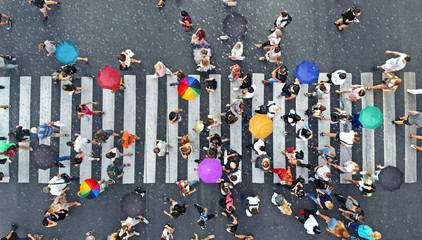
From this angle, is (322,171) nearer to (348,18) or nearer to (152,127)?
(348,18)

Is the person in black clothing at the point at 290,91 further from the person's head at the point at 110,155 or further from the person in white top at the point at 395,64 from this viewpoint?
the person's head at the point at 110,155

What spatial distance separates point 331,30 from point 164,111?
6.54 metres

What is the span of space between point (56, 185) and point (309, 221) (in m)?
8.00

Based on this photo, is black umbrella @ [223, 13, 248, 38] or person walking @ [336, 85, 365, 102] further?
black umbrella @ [223, 13, 248, 38]

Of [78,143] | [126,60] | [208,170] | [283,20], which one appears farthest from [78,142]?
[283,20]

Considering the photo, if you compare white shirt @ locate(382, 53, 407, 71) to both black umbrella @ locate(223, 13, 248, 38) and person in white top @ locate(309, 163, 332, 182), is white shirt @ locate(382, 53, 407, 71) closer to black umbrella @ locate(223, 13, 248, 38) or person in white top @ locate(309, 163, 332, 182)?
person in white top @ locate(309, 163, 332, 182)

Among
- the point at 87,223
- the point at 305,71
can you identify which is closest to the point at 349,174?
the point at 305,71

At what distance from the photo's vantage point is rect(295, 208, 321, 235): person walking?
26.3 feet

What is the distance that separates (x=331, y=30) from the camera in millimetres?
9164

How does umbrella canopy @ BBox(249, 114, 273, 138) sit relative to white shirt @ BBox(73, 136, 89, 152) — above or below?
above

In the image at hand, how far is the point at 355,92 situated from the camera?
326 inches

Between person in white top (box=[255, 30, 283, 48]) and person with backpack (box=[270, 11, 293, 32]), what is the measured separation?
41 cm

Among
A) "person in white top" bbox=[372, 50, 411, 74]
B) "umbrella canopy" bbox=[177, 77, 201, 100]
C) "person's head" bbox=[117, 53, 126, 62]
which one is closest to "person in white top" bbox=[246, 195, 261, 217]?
"umbrella canopy" bbox=[177, 77, 201, 100]

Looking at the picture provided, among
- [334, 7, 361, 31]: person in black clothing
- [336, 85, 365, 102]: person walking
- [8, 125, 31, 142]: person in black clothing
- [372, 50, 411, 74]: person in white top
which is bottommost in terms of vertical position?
[8, 125, 31, 142]: person in black clothing
